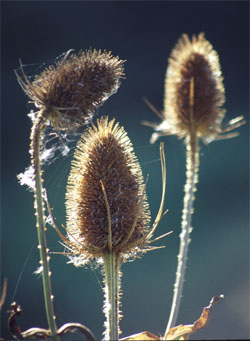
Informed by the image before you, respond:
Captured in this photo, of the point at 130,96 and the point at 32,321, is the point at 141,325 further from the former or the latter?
the point at 130,96

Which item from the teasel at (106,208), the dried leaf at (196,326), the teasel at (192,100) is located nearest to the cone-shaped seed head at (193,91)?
the teasel at (192,100)

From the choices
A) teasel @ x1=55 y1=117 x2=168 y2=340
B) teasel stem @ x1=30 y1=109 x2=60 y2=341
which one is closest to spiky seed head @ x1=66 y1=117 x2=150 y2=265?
teasel @ x1=55 y1=117 x2=168 y2=340

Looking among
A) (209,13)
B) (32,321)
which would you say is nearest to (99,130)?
(32,321)

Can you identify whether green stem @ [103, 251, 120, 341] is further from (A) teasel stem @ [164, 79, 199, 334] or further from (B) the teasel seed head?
(B) the teasel seed head

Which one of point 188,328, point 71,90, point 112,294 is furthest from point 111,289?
point 71,90

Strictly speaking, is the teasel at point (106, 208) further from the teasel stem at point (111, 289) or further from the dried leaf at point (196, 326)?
the dried leaf at point (196, 326)

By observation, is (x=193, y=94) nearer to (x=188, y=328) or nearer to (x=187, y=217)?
(x=187, y=217)

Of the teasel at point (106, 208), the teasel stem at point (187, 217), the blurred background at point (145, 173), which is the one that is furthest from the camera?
the blurred background at point (145, 173)
